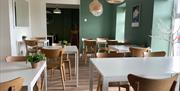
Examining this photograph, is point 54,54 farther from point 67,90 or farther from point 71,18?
point 71,18

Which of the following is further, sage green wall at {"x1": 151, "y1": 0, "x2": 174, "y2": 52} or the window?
sage green wall at {"x1": 151, "y1": 0, "x2": 174, "y2": 52}

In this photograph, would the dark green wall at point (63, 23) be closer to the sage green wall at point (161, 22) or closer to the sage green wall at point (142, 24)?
the sage green wall at point (142, 24)

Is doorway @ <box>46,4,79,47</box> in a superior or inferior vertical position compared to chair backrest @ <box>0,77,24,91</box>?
superior

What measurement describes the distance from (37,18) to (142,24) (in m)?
4.14

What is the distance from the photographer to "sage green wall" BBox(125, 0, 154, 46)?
13.6 ft

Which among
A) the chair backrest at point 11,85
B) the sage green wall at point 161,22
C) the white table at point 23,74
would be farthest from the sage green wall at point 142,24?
the chair backrest at point 11,85

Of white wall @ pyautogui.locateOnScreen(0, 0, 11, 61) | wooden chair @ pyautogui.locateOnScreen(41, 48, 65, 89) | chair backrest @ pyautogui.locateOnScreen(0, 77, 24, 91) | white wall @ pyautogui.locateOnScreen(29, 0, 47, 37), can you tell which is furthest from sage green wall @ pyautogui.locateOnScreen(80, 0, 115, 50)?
chair backrest @ pyautogui.locateOnScreen(0, 77, 24, 91)

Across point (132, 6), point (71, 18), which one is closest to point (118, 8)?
point (132, 6)

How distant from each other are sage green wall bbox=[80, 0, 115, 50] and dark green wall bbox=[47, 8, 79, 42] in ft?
14.2

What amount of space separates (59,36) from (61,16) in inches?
52.6

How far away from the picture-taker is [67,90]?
126 inches

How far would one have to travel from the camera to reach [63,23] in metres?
11.6

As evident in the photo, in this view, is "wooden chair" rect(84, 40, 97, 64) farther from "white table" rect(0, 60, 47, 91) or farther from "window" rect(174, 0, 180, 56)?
"white table" rect(0, 60, 47, 91)

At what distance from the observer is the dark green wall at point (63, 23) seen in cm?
1148
